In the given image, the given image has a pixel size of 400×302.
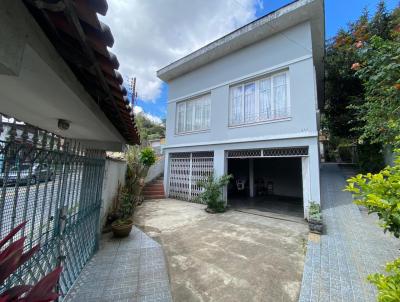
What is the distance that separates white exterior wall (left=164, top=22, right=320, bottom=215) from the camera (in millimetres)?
6383

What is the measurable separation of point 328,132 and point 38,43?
13.8 m

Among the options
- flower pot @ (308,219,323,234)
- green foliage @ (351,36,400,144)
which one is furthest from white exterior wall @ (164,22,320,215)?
green foliage @ (351,36,400,144)

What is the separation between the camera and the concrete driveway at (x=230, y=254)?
9.71 ft

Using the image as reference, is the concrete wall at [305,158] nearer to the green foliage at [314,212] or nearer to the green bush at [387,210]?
the green foliage at [314,212]

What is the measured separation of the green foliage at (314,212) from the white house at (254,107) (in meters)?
0.30

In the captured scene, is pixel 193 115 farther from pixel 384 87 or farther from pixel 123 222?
pixel 384 87

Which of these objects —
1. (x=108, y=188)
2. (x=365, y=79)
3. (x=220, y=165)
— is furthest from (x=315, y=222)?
(x=108, y=188)

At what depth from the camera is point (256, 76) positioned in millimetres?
7754

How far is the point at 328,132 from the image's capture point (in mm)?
11828

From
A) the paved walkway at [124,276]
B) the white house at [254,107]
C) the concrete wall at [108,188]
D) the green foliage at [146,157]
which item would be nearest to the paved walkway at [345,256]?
the white house at [254,107]

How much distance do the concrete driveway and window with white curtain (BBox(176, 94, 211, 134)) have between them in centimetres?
450

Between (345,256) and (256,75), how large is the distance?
643 cm

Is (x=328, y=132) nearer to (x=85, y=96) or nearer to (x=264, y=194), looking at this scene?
(x=264, y=194)

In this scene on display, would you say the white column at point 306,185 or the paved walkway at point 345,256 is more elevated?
the white column at point 306,185
